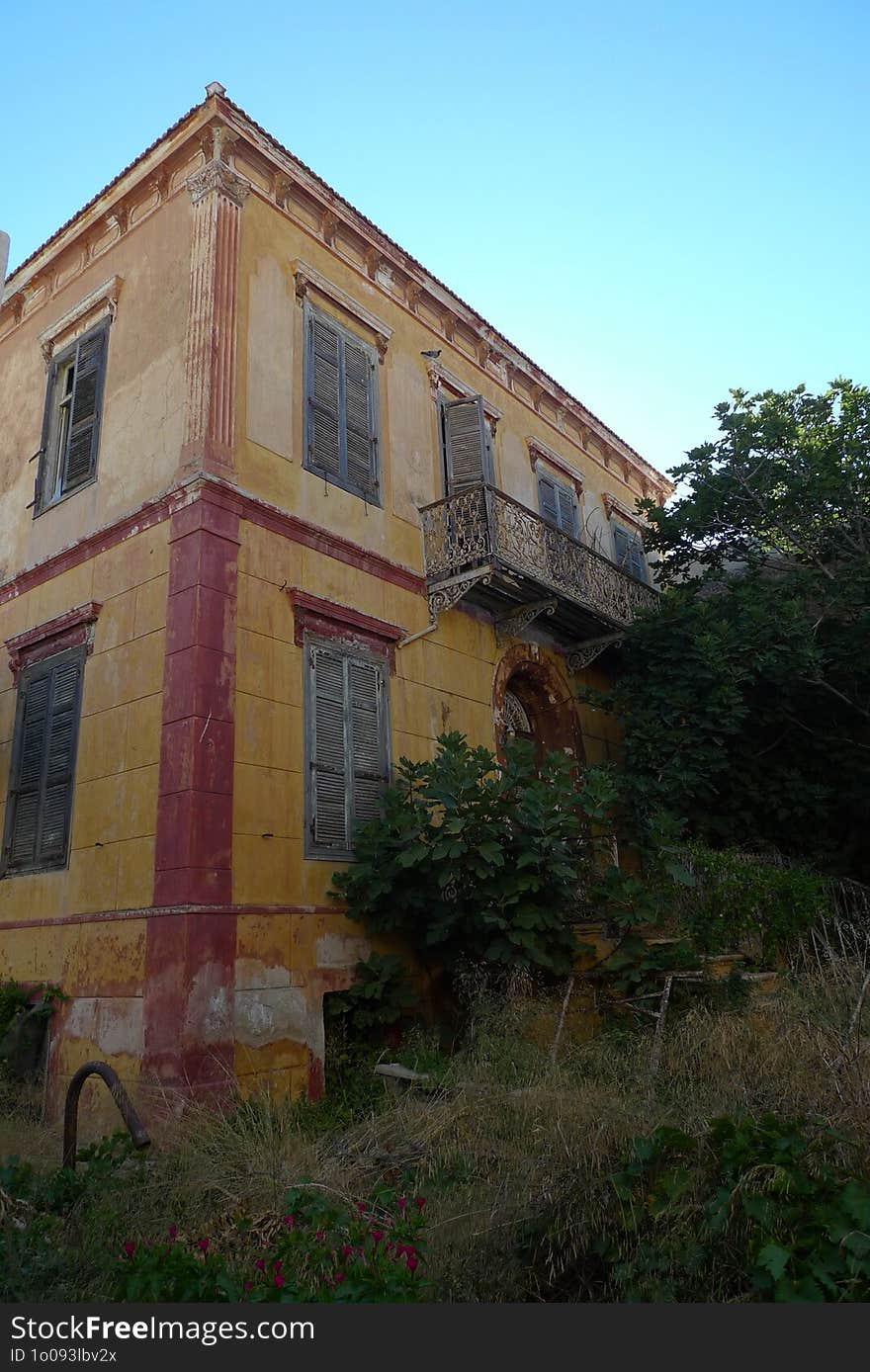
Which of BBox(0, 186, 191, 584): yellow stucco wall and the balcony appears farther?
the balcony

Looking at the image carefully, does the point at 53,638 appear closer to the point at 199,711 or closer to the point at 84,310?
the point at 199,711

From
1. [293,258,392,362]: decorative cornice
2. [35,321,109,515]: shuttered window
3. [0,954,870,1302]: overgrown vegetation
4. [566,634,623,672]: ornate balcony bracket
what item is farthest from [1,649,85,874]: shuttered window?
[566,634,623,672]: ornate balcony bracket

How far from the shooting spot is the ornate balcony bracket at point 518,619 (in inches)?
446

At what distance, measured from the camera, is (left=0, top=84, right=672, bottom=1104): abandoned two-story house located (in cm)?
747

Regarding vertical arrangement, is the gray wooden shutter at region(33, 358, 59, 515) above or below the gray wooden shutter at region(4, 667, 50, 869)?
above

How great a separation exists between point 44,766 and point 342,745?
2979 millimetres

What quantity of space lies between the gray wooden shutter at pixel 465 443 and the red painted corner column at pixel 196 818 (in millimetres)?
4036

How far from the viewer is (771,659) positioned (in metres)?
11.1

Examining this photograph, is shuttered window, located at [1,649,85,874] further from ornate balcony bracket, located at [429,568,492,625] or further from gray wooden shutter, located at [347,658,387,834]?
ornate balcony bracket, located at [429,568,492,625]

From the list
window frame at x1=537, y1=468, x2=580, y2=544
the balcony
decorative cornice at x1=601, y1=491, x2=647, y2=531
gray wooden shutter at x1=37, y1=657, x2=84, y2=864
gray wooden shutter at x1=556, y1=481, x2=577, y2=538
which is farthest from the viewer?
decorative cornice at x1=601, y1=491, x2=647, y2=531

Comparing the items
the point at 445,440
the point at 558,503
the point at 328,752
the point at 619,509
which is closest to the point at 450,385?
the point at 445,440

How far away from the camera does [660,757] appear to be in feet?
37.9

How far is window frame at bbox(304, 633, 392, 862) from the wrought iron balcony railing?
4.63 feet

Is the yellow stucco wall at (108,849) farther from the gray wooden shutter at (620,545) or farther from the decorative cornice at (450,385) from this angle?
the gray wooden shutter at (620,545)
